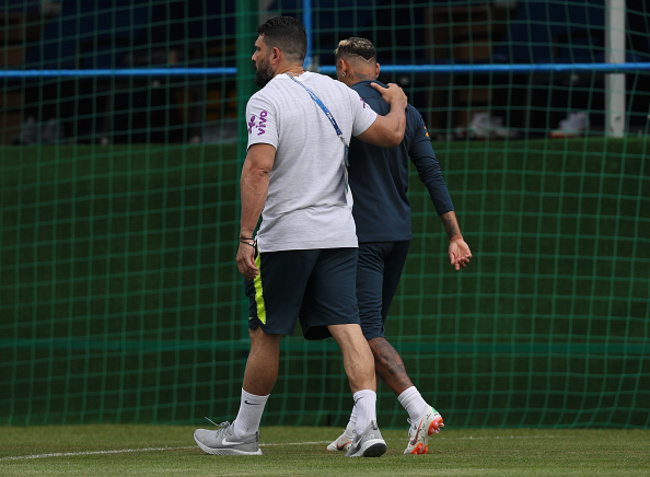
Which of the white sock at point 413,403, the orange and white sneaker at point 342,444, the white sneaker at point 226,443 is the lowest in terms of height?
the orange and white sneaker at point 342,444

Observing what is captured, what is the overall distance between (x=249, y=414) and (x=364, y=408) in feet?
1.73

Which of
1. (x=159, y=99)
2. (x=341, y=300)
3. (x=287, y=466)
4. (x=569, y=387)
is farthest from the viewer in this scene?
(x=159, y=99)

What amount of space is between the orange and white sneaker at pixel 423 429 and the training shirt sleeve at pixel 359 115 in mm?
1157

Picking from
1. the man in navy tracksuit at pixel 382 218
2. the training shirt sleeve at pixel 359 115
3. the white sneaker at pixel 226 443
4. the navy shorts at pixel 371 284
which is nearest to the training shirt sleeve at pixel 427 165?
the man in navy tracksuit at pixel 382 218

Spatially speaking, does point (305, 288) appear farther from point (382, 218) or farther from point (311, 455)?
point (311, 455)

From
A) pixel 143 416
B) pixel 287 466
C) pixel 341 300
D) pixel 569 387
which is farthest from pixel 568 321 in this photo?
pixel 287 466

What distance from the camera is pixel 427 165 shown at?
5145 mm

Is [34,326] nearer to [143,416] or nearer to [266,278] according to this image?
[143,416]

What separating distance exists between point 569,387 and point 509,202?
125 cm

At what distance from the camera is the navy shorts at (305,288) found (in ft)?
14.6

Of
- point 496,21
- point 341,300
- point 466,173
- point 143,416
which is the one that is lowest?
point 143,416

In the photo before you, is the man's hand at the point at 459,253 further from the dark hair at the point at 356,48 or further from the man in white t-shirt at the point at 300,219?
the dark hair at the point at 356,48

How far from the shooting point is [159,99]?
7.91 meters

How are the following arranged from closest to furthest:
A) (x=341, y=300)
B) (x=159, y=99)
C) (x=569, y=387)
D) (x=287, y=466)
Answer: (x=287, y=466) < (x=341, y=300) < (x=569, y=387) < (x=159, y=99)
